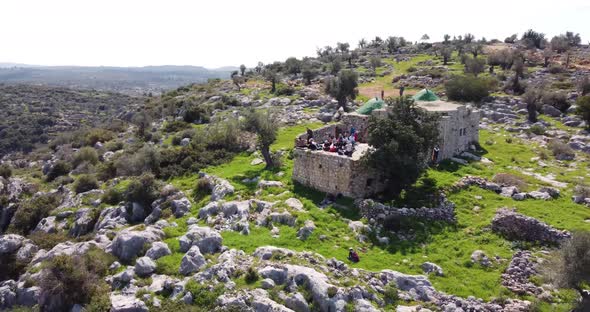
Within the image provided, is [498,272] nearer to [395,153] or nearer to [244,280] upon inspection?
[395,153]

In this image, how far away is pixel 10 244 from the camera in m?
22.1

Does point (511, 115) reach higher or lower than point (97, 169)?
higher

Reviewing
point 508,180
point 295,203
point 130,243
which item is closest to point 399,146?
point 295,203

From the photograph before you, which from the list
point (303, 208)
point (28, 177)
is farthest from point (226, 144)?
point (28, 177)

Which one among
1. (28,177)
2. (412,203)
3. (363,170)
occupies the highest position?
(363,170)

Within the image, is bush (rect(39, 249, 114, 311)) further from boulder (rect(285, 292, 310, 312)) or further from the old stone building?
the old stone building

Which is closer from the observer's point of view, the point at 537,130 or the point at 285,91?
the point at 537,130

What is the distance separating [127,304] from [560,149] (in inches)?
1184

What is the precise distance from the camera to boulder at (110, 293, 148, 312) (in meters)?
14.8

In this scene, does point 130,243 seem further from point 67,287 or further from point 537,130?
point 537,130

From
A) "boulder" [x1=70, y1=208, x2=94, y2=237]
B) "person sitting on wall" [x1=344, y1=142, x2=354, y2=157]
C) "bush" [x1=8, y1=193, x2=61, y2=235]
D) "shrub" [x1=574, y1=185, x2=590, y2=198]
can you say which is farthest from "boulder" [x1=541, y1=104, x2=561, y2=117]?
"bush" [x1=8, y1=193, x2=61, y2=235]

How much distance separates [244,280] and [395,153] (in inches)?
401

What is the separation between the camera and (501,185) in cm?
2342

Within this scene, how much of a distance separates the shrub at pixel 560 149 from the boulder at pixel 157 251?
27501 millimetres
